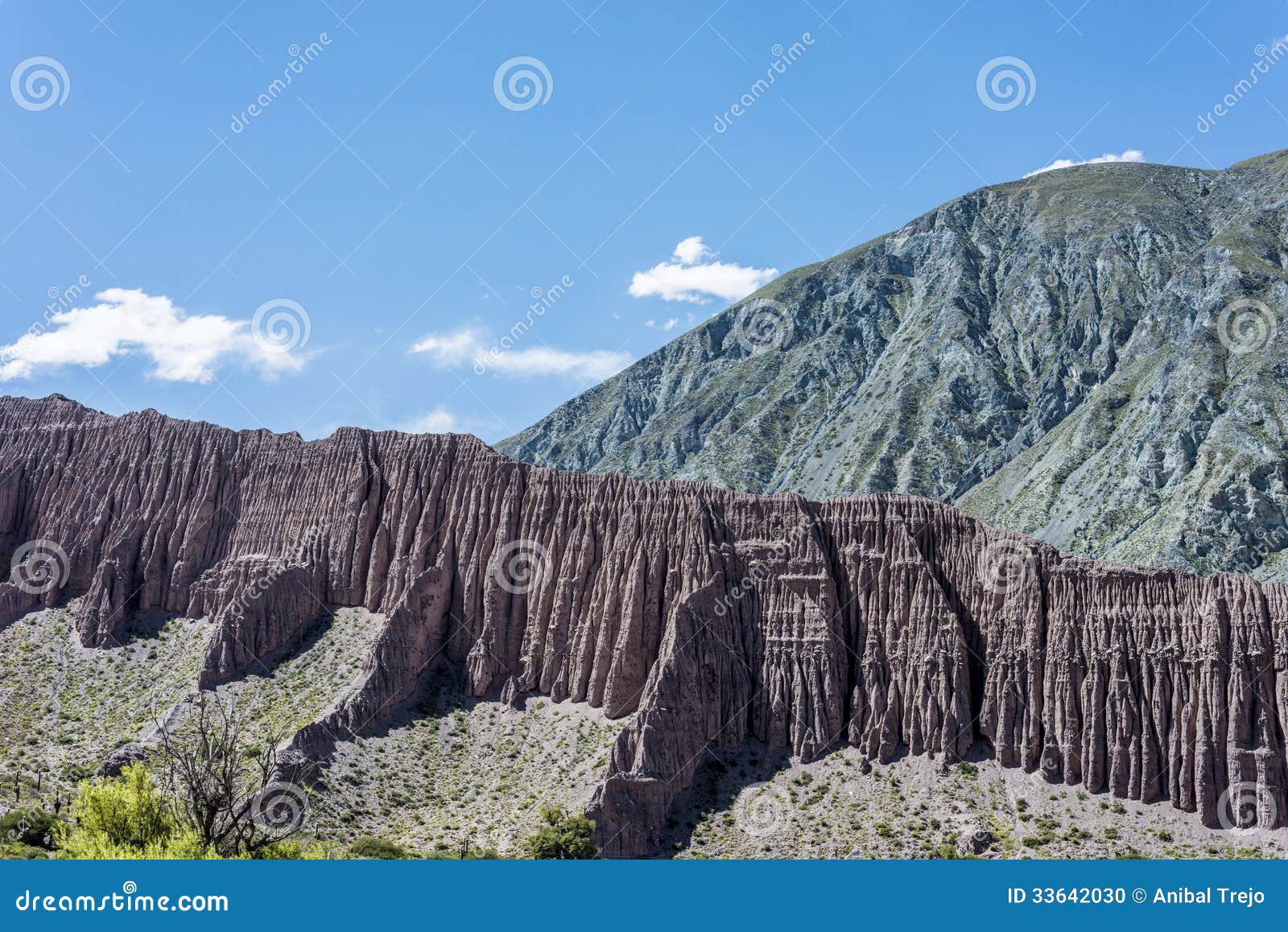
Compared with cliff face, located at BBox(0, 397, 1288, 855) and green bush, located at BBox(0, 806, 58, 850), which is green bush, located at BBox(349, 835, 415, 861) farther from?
green bush, located at BBox(0, 806, 58, 850)

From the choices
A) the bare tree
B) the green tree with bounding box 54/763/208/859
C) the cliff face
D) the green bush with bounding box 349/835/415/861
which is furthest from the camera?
the cliff face

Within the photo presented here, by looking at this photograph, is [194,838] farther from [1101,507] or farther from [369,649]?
[1101,507]

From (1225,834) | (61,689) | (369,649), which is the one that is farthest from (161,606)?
(1225,834)

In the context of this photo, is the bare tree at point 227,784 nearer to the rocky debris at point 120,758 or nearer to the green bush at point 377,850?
the rocky debris at point 120,758

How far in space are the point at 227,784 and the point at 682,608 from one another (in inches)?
1829

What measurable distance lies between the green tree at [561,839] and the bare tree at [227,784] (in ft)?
47.3

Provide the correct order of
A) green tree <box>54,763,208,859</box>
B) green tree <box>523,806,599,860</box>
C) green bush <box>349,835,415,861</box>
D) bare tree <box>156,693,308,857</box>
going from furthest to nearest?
green tree <box>523,806,599,860</box> → green bush <box>349,835,415,861</box> → green tree <box>54,763,208,859</box> → bare tree <box>156,693,308,857</box>

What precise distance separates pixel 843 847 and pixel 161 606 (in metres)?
66.6

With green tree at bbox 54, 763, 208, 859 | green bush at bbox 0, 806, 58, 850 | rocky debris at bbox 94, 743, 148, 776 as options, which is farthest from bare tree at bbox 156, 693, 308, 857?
green bush at bbox 0, 806, 58, 850

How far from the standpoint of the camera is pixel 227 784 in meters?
54.8

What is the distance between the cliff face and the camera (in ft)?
281

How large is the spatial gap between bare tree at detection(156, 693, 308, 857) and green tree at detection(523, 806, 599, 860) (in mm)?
14404

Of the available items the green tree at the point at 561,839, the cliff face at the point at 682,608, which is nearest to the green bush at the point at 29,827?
the cliff face at the point at 682,608

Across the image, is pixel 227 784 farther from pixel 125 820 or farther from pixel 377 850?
pixel 377 850
